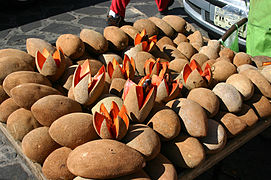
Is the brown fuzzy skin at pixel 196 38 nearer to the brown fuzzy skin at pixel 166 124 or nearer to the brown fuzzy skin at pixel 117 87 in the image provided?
the brown fuzzy skin at pixel 117 87

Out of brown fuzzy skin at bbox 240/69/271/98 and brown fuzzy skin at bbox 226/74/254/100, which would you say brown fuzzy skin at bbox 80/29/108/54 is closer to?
brown fuzzy skin at bbox 226/74/254/100

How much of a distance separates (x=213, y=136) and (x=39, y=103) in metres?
0.81

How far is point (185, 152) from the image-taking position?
112 cm

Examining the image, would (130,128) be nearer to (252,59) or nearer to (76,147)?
(76,147)

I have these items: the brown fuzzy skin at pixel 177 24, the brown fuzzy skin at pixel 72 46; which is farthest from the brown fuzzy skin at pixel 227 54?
the brown fuzzy skin at pixel 72 46

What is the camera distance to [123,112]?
1.09 metres

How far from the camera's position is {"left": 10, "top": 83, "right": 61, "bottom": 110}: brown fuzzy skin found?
1174mm

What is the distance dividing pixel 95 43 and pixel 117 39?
167 mm

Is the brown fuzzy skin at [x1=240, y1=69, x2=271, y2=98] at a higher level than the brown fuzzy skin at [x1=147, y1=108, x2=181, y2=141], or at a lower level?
lower

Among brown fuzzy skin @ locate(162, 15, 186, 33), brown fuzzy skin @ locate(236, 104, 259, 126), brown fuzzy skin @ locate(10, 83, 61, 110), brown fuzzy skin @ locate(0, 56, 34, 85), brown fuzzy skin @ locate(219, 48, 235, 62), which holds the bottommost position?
brown fuzzy skin @ locate(236, 104, 259, 126)

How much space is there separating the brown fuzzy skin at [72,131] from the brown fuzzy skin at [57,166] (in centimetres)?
5

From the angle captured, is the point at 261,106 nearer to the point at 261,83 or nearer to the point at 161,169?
the point at 261,83

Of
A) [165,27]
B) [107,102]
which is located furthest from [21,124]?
[165,27]

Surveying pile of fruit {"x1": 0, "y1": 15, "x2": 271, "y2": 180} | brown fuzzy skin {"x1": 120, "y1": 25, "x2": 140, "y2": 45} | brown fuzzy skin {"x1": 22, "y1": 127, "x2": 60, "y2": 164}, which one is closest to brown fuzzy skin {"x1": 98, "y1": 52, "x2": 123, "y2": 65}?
pile of fruit {"x1": 0, "y1": 15, "x2": 271, "y2": 180}
